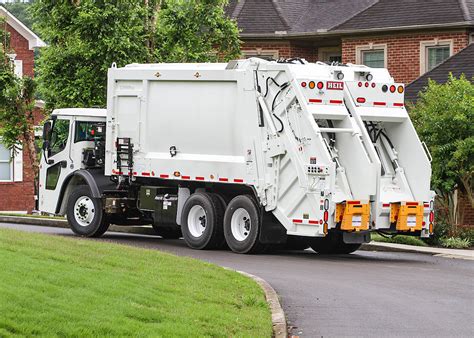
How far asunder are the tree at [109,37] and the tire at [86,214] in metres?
6.78

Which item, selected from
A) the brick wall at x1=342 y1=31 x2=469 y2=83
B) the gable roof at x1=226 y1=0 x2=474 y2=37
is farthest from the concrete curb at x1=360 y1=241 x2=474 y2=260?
the brick wall at x1=342 y1=31 x2=469 y2=83

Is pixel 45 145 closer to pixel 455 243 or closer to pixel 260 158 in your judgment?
pixel 260 158

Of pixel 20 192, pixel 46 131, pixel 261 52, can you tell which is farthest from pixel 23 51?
pixel 46 131

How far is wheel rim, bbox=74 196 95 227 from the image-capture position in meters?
24.6

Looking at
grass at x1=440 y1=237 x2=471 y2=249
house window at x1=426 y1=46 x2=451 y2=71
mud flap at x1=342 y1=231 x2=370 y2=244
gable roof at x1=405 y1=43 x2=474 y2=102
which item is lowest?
grass at x1=440 y1=237 x2=471 y2=249

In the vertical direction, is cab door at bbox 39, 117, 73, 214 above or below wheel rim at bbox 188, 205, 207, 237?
above

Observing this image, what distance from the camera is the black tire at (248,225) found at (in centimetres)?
2120

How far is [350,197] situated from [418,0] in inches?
676

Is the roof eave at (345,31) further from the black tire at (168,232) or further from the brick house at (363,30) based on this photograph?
the black tire at (168,232)

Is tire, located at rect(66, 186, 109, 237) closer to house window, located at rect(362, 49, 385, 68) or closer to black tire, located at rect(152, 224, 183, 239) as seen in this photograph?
black tire, located at rect(152, 224, 183, 239)

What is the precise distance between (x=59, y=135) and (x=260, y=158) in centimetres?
608

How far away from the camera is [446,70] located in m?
33.1

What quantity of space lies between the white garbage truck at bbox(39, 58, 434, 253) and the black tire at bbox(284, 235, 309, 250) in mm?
55

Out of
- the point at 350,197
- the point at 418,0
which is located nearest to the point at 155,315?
the point at 350,197
